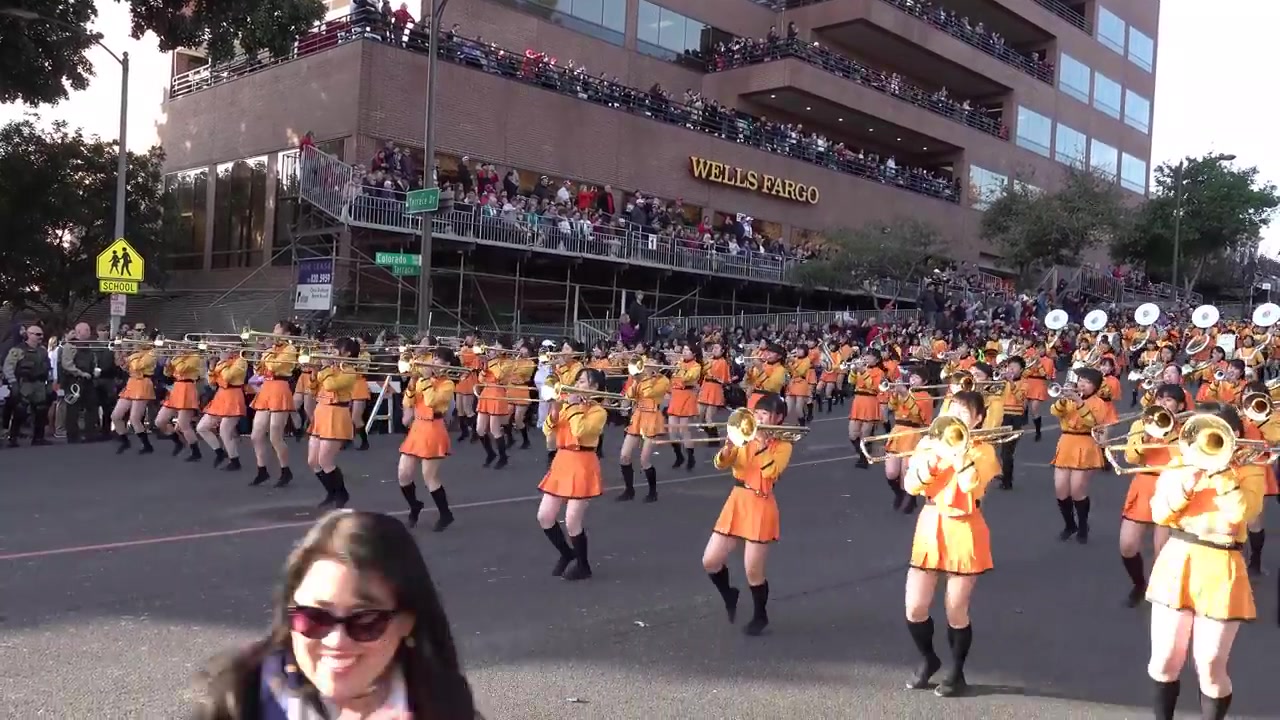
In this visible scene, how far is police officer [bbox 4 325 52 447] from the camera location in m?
13.9

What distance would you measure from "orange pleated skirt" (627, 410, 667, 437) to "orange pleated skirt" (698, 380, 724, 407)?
10.2 ft

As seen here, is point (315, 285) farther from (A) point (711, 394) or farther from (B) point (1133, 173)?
(B) point (1133, 173)

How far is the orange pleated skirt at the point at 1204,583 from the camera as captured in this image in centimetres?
464

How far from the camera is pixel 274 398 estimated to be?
11445 mm

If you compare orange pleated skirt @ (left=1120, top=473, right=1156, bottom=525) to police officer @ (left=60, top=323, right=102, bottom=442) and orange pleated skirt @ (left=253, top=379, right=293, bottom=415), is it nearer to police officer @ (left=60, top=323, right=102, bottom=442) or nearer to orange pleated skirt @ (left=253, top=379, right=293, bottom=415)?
orange pleated skirt @ (left=253, top=379, right=293, bottom=415)

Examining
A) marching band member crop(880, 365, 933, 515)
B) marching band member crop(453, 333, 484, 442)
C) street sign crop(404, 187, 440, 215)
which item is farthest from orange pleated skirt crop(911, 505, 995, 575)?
street sign crop(404, 187, 440, 215)

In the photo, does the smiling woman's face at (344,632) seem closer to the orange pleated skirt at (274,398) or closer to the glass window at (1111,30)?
the orange pleated skirt at (274,398)

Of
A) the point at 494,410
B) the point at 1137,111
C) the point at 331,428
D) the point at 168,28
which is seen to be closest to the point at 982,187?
the point at 1137,111

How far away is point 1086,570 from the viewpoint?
8.63m

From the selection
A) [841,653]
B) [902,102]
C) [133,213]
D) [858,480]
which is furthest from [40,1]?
[902,102]

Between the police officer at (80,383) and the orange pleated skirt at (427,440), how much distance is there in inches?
316

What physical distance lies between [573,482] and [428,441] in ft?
6.66

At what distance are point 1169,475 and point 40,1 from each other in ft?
56.9

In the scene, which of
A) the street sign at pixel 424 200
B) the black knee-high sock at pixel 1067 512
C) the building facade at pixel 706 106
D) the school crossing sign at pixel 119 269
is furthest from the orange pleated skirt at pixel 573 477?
the building facade at pixel 706 106
